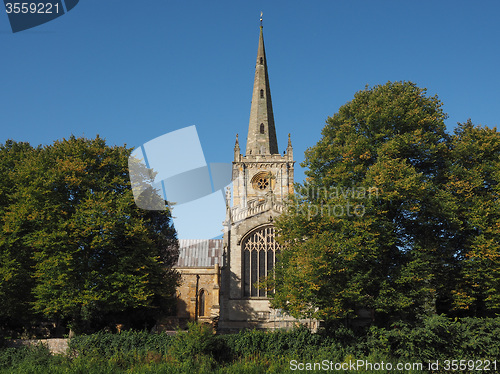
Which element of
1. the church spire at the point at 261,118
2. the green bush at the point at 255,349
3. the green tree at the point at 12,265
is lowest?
the green bush at the point at 255,349

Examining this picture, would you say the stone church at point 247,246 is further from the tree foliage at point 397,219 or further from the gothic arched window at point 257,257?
the tree foliage at point 397,219

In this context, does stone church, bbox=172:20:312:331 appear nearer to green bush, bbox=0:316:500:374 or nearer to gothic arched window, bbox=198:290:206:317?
gothic arched window, bbox=198:290:206:317

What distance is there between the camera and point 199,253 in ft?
152

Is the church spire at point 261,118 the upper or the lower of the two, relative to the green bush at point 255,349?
upper

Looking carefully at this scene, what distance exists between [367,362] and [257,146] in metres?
32.8

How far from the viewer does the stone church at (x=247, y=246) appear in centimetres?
3175

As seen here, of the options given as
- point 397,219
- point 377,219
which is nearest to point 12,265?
point 377,219

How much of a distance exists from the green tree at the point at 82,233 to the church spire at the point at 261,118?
81.1ft

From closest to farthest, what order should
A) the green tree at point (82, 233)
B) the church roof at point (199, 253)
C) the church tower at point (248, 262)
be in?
the green tree at point (82, 233)
the church tower at point (248, 262)
the church roof at point (199, 253)

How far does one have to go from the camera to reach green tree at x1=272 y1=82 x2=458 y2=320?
63.4 feet

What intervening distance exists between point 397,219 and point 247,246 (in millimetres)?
14277

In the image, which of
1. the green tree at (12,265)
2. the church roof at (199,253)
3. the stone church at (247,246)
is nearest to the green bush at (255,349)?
the green tree at (12,265)

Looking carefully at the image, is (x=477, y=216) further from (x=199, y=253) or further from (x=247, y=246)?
(x=199, y=253)

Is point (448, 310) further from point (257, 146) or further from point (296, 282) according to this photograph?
point (257, 146)
